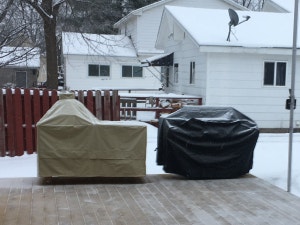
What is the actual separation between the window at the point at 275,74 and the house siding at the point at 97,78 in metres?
12.3

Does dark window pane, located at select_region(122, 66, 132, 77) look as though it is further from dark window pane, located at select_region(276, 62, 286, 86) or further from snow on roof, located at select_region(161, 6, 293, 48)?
dark window pane, located at select_region(276, 62, 286, 86)

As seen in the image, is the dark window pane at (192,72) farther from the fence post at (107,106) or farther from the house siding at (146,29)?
the house siding at (146,29)

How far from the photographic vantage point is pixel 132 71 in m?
26.8

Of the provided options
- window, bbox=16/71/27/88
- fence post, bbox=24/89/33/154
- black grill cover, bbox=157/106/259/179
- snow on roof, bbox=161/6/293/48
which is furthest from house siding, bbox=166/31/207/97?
window, bbox=16/71/27/88

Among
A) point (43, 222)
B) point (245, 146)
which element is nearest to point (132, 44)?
point (245, 146)

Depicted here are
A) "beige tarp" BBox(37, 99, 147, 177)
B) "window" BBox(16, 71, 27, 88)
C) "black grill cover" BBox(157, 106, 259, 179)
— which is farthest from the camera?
"window" BBox(16, 71, 27, 88)

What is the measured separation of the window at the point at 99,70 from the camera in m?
26.0

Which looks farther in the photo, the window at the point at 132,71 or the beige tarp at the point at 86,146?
the window at the point at 132,71

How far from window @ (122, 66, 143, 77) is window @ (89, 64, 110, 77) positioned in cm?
102

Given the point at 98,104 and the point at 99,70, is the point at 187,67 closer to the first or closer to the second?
the point at 98,104

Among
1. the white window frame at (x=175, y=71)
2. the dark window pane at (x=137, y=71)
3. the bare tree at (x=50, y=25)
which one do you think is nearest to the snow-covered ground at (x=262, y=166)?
the bare tree at (x=50, y=25)

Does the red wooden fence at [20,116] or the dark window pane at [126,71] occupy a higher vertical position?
the dark window pane at [126,71]

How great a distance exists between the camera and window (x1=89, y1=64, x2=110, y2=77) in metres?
26.0

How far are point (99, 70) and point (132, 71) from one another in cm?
210
